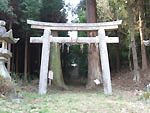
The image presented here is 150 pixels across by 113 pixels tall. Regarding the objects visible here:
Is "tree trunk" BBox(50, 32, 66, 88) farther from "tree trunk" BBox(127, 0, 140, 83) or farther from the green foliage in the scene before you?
"tree trunk" BBox(127, 0, 140, 83)

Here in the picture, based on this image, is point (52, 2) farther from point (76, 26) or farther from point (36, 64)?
point (76, 26)

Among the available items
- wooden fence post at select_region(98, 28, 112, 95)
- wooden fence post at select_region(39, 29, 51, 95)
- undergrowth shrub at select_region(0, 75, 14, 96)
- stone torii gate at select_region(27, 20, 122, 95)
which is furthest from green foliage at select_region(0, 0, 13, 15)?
undergrowth shrub at select_region(0, 75, 14, 96)

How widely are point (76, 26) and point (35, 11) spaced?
480 cm

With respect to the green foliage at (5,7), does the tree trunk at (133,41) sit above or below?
below

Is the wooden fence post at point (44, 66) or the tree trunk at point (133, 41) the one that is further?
the tree trunk at point (133, 41)

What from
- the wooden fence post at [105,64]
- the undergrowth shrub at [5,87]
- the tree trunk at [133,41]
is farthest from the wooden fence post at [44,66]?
the tree trunk at [133,41]

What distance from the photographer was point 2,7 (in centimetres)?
1047

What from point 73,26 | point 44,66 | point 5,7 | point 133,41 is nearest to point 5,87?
point 44,66

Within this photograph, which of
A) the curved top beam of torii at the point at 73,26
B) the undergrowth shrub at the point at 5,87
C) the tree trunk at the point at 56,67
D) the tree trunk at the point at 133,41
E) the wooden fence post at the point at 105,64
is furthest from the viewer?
the tree trunk at the point at 133,41

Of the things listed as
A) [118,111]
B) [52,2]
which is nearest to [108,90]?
[118,111]

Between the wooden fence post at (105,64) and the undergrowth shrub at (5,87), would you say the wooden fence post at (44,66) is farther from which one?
the wooden fence post at (105,64)

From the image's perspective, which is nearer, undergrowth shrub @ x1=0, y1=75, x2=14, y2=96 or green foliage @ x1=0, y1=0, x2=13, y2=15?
undergrowth shrub @ x1=0, y1=75, x2=14, y2=96

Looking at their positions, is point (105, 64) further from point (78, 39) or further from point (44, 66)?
point (44, 66)

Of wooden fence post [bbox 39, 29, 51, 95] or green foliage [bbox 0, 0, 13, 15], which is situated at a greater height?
green foliage [bbox 0, 0, 13, 15]
